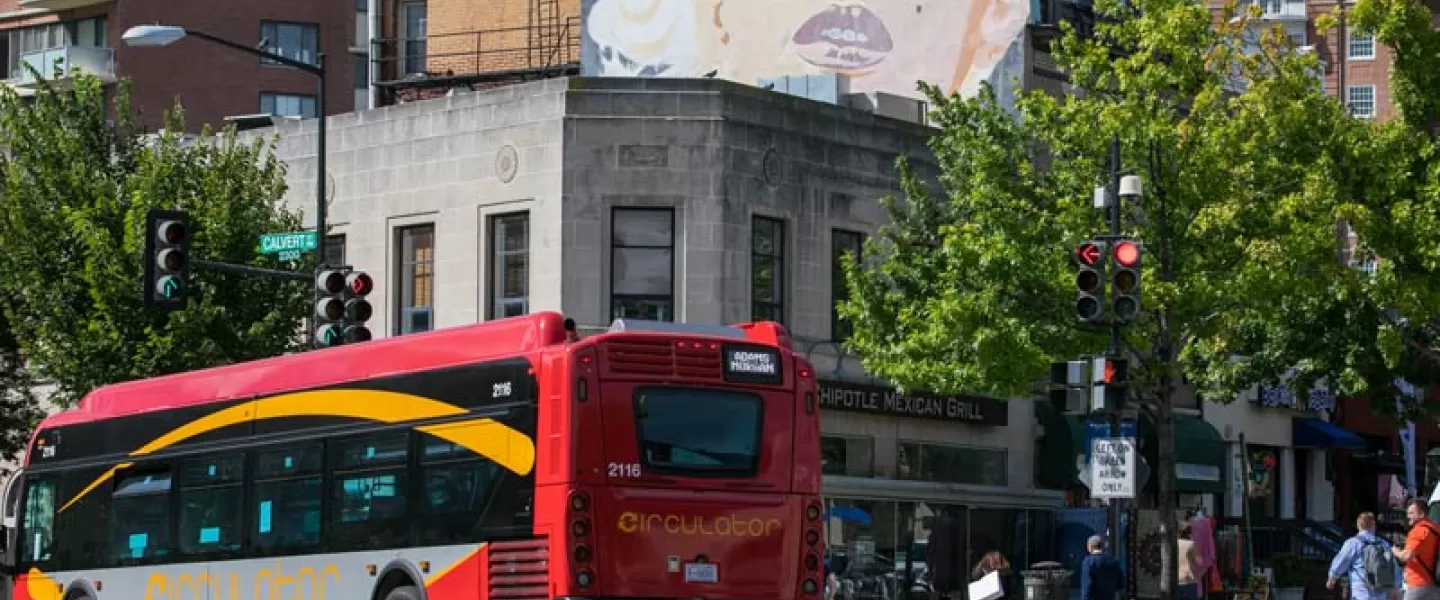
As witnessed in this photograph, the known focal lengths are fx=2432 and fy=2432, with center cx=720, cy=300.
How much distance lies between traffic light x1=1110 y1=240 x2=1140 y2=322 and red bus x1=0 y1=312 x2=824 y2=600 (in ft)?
19.8

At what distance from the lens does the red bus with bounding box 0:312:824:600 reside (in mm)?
20312

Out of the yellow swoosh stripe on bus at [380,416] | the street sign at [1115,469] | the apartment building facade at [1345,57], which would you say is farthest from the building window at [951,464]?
the apartment building facade at [1345,57]

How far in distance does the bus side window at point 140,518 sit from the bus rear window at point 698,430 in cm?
703

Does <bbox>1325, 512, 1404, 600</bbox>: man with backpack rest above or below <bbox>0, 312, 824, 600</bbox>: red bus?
below

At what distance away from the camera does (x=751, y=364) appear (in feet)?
69.5

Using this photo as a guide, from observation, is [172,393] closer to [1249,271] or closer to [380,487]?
[380,487]

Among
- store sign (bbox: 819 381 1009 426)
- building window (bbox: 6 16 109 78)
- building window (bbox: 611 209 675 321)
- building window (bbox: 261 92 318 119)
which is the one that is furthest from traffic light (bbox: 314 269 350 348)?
building window (bbox: 6 16 109 78)

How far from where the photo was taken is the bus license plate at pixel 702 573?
20625 mm

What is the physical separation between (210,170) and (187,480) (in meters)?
13.6

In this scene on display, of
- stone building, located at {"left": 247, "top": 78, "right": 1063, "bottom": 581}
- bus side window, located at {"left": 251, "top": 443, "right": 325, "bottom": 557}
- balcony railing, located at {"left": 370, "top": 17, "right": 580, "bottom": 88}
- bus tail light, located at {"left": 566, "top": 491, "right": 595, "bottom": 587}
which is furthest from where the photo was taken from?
balcony railing, located at {"left": 370, "top": 17, "right": 580, "bottom": 88}

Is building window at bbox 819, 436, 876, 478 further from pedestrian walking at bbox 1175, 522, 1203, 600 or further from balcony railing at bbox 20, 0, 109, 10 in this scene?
balcony railing at bbox 20, 0, 109, 10

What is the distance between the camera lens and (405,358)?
73.7 feet

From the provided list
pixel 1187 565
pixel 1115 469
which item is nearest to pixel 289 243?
pixel 1115 469

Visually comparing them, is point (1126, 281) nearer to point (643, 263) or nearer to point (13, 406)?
point (643, 263)
